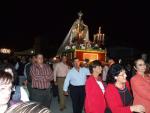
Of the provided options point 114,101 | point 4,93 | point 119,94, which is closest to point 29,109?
point 4,93

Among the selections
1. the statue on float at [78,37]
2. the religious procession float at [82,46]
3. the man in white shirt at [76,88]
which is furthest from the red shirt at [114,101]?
the statue on float at [78,37]

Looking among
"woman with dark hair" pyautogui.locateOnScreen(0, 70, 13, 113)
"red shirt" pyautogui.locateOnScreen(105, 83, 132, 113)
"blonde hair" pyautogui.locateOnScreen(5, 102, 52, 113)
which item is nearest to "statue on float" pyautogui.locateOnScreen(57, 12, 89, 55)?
"red shirt" pyautogui.locateOnScreen(105, 83, 132, 113)

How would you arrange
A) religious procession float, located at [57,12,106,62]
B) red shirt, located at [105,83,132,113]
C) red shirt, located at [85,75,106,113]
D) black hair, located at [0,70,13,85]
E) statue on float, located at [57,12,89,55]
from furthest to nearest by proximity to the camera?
statue on float, located at [57,12,89,55]
religious procession float, located at [57,12,106,62]
red shirt, located at [85,75,106,113]
red shirt, located at [105,83,132,113]
black hair, located at [0,70,13,85]

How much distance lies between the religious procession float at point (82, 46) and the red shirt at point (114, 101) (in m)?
13.7

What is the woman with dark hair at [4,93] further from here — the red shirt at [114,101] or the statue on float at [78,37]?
the statue on float at [78,37]

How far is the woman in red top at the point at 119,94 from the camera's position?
5.17m

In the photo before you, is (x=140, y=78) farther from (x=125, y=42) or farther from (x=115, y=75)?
(x=125, y=42)

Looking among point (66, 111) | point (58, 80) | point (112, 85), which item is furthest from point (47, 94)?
point (112, 85)

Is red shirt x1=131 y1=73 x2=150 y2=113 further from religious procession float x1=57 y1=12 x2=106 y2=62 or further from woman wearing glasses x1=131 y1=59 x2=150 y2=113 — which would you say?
religious procession float x1=57 y1=12 x2=106 y2=62

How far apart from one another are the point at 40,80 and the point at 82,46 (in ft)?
35.7

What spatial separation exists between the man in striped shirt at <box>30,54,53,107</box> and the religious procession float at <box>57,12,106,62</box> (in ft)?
31.0

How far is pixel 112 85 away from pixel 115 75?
0.75 ft

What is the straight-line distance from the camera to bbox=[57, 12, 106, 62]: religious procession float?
19859 millimetres

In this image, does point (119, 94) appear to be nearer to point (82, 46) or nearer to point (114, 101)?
point (114, 101)
